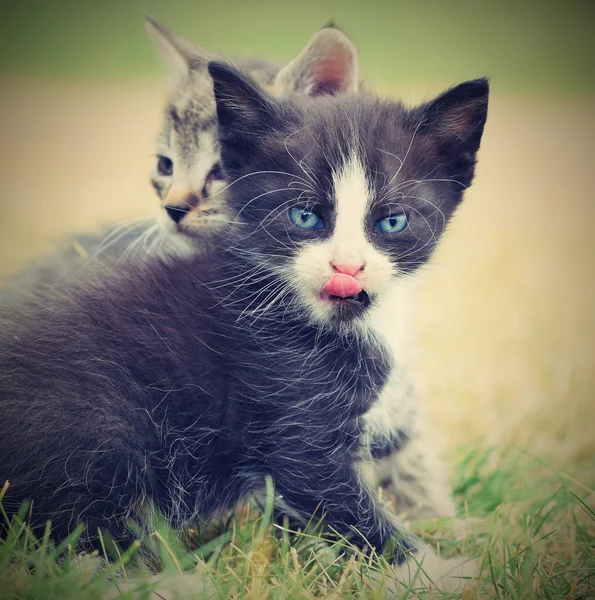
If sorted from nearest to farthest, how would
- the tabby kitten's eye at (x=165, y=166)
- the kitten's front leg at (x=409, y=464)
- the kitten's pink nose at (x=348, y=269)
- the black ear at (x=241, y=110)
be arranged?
the kitten's pink nose at (x=348, y=269) < the black ear at (x=241, y=110) < the kitten's front leg at (x=409, y=464) < the tabby kitten's eye at (x=165, y=166)

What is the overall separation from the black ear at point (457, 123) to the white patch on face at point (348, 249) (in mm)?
228

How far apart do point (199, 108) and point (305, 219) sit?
0.82m

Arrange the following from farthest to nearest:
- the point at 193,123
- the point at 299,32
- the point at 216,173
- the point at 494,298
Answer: the point at 494,298
the point at 299,32
the point at 193,123
the point at 216,173

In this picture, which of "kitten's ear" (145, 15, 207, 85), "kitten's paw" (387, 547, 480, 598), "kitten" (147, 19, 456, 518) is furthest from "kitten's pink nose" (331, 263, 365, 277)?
"kitten's ear" (145, 15, 207, 85)

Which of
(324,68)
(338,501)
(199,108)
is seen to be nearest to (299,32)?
(324,68)

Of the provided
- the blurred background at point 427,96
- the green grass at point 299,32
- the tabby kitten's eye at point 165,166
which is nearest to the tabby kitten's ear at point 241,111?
the blurred background at point 427,96

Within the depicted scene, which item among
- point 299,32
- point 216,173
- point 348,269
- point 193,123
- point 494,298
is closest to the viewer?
point 348,269

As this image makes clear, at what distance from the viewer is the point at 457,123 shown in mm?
1642

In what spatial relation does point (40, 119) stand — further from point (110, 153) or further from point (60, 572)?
point (60, 572)

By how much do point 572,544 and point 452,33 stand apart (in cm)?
181

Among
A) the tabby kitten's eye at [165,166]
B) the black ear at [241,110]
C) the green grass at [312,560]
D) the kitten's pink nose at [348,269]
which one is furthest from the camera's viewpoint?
the tabby kitten's eye at [165,166]

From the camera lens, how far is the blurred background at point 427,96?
2336 mm

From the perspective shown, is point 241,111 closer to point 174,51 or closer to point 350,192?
point 350,192

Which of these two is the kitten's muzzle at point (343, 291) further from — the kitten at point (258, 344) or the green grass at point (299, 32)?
the green grass at point (299, 32)
